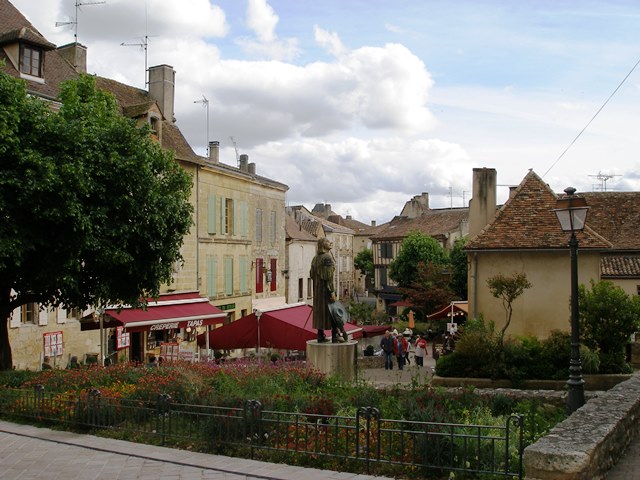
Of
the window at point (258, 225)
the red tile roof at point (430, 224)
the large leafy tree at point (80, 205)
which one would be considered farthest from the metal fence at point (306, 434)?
the red tile roof at point (430, 224)

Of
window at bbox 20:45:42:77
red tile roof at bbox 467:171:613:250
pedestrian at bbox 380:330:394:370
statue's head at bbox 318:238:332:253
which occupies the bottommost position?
pedestrian at bbox 380:330:394:370

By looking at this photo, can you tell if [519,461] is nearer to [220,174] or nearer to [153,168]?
[153,168]

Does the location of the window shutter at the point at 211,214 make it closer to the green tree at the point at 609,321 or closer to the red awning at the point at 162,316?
the red awning at the point at 162,316

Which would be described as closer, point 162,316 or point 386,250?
point 162,316

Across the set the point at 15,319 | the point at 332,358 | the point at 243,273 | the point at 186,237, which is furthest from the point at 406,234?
the point at 332,358

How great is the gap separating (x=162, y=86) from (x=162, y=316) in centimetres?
1250

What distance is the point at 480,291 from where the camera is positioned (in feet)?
79.6

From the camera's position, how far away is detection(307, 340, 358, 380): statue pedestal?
576 inches

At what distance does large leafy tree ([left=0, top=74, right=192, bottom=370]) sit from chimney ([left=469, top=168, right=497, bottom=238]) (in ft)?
41.2

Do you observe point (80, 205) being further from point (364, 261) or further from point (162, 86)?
point (364, 261)

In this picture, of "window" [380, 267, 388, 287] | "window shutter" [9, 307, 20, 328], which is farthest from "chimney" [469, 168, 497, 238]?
"window" [380, 267, 388, 287]

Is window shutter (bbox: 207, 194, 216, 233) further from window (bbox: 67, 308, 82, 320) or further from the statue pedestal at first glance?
the statue pedestal

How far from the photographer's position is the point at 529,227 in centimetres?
2406

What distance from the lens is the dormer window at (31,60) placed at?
22.0 m
